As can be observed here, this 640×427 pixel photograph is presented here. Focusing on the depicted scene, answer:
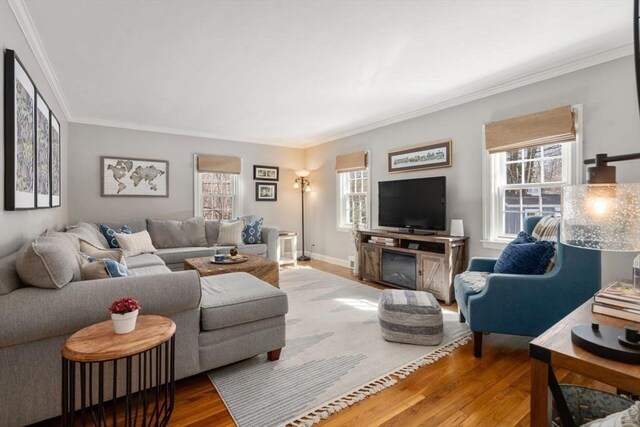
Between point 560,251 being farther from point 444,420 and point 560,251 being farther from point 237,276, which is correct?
point 237,276

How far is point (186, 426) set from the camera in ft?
5.08

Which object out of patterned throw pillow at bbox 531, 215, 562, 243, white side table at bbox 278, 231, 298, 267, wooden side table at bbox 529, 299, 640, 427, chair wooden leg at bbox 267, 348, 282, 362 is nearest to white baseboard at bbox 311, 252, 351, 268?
white side table at bbox 278, 231, 298, 267

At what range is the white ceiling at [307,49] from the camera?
6.64 feet

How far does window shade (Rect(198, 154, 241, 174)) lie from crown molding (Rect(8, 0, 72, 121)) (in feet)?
6.71

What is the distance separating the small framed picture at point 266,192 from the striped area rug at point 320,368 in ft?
10.3

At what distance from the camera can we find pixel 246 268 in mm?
3217

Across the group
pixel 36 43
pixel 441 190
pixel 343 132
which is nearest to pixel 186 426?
pixel 36 43

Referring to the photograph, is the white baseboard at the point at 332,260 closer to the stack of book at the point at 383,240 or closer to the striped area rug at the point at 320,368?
the stack of book at the point at 383,240

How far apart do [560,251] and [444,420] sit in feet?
4.67

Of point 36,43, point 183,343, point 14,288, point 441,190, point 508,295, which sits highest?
point 36,43

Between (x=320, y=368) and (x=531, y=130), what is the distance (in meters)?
2.97

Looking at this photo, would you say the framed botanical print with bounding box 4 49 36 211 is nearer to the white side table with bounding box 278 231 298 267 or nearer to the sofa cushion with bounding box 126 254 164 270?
the sofa cushion with bounding box 126 254 164 270

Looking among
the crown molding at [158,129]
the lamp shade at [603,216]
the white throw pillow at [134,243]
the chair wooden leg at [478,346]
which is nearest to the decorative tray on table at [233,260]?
the white throw pillow at [134,243]

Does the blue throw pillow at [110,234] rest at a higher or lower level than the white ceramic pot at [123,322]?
higher
